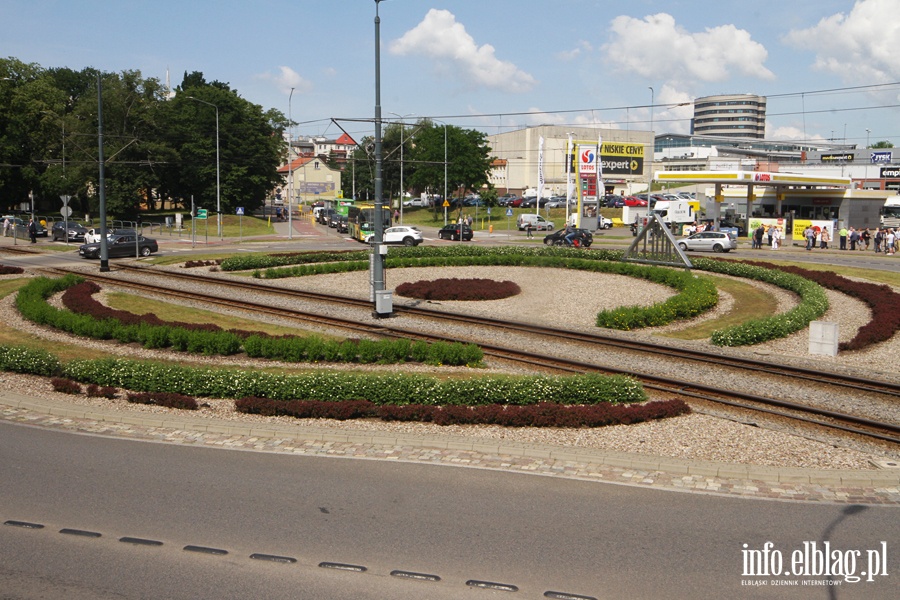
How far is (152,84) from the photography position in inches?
3376

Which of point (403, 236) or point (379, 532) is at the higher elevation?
point (403, 236)

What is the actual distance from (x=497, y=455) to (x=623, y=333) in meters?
12.9

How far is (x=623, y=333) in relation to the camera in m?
24.2

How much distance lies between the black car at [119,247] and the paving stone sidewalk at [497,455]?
3671cm

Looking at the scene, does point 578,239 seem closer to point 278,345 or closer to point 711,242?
point 711,242

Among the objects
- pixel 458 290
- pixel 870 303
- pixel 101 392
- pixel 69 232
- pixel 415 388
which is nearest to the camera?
pixel 415 388

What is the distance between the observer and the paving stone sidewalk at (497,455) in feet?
36.0

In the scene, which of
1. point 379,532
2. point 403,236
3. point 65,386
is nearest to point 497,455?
point 379,532

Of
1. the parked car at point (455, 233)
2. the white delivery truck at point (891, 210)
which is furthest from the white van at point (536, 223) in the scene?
the white delivery truck at point (891, 210)

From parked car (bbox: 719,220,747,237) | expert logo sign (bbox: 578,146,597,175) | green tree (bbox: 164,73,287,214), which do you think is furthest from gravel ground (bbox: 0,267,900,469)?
green tree (bbox: 164,73,287,214)

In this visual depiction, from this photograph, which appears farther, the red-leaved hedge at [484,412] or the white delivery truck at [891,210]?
the white delivery truck at [891,210]

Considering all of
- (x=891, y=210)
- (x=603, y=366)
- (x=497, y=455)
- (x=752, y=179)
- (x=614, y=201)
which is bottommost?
(x=497, y=455)

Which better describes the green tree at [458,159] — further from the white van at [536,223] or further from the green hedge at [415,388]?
the green hedge at [415,388]

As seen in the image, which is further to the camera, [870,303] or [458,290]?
[458,290]
